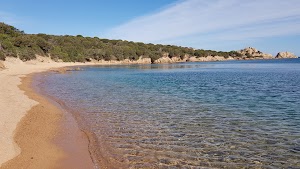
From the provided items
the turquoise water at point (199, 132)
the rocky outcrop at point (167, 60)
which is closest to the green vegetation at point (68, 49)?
the rocky outcrop at point (167, 60)

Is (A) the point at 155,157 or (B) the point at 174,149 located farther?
(B) the point at 174,149

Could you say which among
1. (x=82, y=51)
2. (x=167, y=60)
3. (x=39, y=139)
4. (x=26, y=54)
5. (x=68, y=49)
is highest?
(x=68, y=49)

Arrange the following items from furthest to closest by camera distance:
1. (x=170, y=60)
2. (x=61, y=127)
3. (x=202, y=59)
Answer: (x=202, y=59), (x=170, y=60), (x=61, y=127)

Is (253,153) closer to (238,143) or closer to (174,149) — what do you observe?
(238,143)

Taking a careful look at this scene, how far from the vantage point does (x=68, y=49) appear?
105938 millimetres

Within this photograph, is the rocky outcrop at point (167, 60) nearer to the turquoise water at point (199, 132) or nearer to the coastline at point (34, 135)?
the turquoise water at point (199, 132)

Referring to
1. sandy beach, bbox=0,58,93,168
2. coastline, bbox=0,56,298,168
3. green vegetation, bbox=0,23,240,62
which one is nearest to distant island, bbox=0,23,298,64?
green vegetation, bbox=0,23,240,62

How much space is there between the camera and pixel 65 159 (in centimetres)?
841

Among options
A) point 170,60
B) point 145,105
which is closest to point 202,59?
point 170,60

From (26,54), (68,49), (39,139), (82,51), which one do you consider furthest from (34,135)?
(82,51)

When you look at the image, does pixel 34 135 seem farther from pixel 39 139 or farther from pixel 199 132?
pixel 199 132

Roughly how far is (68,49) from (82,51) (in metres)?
6.25

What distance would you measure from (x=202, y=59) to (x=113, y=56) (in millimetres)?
69942

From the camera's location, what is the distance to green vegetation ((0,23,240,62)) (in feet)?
234
